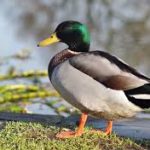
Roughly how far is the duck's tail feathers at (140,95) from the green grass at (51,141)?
0.30 m

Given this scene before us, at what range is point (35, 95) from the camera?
713 cm

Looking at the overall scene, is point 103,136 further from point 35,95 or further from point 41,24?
point 41,24

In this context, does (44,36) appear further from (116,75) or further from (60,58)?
(116,75)

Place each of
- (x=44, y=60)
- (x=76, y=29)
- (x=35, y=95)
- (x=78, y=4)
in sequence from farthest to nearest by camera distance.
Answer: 1. (x=78, y=4)
2. (x=44, y=60)
3. (x=35, y=95)
4. (x=76, y=29)

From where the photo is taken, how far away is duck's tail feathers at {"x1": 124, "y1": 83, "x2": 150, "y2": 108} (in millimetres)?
3949

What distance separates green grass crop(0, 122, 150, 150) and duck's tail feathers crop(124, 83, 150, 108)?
296mm

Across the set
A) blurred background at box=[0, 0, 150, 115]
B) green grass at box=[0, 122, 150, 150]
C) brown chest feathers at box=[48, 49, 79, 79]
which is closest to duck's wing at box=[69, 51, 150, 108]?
brown chest feathers at box=[48, 49, 79, 79]

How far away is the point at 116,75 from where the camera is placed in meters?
4.00

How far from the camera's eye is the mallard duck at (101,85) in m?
3.98

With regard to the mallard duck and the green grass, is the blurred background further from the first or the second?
the mallard duck

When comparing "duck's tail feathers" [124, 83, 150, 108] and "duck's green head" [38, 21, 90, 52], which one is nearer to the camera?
"duck's tail feathers" [124, 83, 150, 108]

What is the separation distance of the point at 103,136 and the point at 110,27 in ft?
41.6

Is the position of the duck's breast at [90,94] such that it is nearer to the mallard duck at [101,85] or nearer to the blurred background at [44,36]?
the mallard duck at [101,85]

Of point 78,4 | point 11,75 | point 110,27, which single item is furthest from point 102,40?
point 11,75
